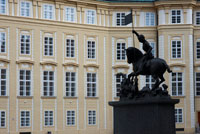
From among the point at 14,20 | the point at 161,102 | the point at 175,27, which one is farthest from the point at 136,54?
the point at 175,27

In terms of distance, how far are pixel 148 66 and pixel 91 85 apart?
107 feet

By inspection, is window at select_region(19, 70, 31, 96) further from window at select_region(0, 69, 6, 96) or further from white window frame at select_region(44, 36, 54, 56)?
white window frame at select_region(44, 36, 54, 56)

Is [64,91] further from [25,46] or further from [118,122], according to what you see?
[118,122]

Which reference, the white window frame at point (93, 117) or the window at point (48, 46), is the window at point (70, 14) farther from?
the white window frame at point (93, 117)

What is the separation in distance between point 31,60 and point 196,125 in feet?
64.7

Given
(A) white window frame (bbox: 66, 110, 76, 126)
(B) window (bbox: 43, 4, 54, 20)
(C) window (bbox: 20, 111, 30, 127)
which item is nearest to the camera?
(C) window (bbox: 20, 111, 30, 127)

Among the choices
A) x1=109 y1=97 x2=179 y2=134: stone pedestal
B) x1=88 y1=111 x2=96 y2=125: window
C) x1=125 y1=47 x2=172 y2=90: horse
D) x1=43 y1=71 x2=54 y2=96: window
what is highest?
x1=125 y1=47 x2=172 y2=90: horse

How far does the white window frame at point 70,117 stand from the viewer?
53.0 metres

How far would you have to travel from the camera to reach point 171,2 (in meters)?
56.3

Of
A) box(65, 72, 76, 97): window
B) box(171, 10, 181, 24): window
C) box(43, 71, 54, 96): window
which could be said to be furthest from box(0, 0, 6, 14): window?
box(171, 10, 181, 24): window

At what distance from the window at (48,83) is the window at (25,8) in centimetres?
619

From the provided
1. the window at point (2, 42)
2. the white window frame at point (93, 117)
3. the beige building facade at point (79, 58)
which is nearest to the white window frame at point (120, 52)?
the beige building facade at point (79, 58)

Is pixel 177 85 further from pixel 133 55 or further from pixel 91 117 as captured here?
pixel 133 55

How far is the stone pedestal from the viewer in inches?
831
